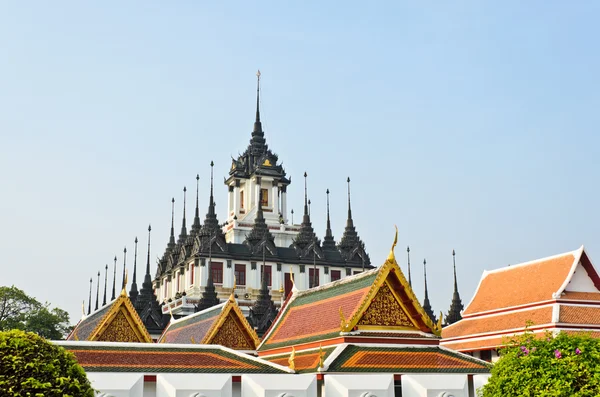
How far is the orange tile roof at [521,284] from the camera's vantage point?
28922 millimetres

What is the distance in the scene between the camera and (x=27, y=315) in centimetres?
5269

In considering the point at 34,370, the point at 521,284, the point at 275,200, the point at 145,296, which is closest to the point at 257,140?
the point at 275,200

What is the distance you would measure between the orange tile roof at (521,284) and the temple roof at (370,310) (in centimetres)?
981

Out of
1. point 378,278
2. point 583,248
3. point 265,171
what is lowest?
point 378,278

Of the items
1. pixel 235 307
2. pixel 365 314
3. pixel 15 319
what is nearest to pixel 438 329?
pixel 365 314

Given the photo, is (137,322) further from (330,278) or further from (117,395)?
(330,278)

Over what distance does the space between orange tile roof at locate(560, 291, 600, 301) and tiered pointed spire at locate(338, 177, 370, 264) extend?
36.0 m

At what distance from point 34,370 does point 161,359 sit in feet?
24.7

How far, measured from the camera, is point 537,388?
1433cm

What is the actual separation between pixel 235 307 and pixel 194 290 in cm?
3290

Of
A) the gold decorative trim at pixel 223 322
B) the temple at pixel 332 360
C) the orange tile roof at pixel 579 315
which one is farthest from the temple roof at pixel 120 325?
the orange tile roof at pixel 579 315

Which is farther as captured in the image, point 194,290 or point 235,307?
point 194,290

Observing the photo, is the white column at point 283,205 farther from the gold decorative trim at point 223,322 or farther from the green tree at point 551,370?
the green tree at point 551,370

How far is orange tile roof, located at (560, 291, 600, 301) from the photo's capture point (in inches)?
1107
